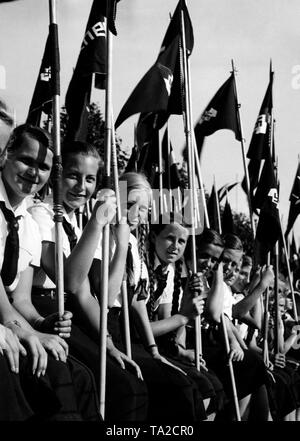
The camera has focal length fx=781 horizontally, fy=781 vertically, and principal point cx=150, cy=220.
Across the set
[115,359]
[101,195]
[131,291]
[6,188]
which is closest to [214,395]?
[131,291]

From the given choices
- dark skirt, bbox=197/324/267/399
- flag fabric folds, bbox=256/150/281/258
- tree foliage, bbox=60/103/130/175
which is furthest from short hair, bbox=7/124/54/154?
tree foliage, bbox=60/103/130/175

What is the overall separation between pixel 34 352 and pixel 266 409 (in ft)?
15.7

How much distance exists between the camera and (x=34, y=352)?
340cm

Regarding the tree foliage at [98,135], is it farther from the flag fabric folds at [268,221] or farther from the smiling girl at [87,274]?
the smiling girl at [87,274]

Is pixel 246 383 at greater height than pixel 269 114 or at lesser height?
lesser

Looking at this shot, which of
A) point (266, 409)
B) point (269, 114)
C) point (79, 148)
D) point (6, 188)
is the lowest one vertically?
point (266, 409)

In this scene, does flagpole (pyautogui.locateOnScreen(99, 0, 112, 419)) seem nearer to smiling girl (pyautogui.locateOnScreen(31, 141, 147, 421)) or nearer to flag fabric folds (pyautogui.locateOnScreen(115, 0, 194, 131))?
smiling girl (pyautogui.locateOnScreen(31, 141, 147, 421))

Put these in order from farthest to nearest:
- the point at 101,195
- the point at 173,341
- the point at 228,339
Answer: the point at 228,339
the point at 173,341
the point at 101,195

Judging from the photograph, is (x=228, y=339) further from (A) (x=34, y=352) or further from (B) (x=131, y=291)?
(A) (x=34, y=352)

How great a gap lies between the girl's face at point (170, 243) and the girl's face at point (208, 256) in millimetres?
770

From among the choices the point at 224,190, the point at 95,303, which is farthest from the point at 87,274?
the point at 224,190

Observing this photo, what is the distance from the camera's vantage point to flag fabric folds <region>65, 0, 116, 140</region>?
557 centimetres

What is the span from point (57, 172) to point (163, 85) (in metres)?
2.20

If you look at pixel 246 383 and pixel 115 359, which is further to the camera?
pixel 246 383
